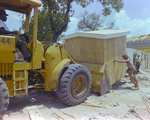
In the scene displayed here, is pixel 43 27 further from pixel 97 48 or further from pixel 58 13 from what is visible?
pixel 97 48

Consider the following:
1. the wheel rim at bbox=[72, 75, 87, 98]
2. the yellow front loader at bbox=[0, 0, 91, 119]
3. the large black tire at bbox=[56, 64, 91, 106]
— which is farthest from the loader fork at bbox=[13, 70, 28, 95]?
the wheel rim at bbox=[72, 75, 87, 98]

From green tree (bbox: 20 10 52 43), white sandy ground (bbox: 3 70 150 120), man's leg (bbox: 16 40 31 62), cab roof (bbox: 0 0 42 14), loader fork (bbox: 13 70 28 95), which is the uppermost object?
green tree (bbox: 20 10 52 43)

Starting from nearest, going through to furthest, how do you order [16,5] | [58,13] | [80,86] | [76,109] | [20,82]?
[20,82], [76,109], [16,5], [80,86], [58,13]

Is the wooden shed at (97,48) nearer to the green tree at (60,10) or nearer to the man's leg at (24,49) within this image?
the man's leg at (24,49)

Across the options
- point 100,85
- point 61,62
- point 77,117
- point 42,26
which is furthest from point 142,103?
point 42,26

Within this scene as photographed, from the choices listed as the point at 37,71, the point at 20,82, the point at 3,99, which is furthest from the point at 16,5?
the point at 3,99

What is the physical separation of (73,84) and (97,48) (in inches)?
79.7

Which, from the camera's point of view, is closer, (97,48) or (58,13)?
(97,48)

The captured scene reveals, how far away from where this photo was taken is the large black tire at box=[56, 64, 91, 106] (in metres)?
3.64

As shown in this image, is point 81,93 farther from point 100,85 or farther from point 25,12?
point 25,12

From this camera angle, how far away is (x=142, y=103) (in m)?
4.39

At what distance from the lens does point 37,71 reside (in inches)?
146

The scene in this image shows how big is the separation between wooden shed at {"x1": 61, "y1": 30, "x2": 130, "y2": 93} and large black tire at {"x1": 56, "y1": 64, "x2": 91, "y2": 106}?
1.05 m

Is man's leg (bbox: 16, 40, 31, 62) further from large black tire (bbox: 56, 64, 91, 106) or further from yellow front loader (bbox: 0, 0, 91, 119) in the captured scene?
large black tire (bbox: 56, 64, 91, 106)
